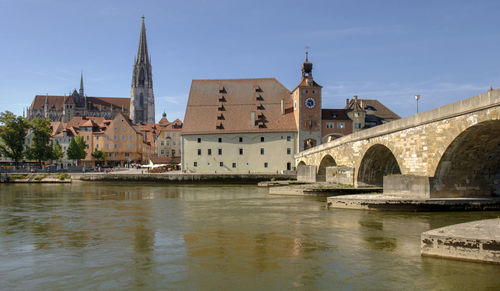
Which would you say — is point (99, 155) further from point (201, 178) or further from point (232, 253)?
point (232, 253)

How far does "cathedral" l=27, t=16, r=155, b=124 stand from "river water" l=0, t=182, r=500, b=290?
148585 mm

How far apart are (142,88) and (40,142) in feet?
325

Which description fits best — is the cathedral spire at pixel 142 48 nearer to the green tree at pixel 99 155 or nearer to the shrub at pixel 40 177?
the green tree at pixel 99 155

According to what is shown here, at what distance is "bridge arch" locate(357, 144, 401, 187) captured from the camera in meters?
30.4

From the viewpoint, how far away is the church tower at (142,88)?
168m

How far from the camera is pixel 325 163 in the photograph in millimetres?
43125

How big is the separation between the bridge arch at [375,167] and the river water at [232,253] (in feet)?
32.5

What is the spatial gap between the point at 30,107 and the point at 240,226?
16250 cm

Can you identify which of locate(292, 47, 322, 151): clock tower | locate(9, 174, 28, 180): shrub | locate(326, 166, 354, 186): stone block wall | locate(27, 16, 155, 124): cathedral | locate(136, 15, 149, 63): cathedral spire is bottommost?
locate(9, 174, 28, 180): shrub

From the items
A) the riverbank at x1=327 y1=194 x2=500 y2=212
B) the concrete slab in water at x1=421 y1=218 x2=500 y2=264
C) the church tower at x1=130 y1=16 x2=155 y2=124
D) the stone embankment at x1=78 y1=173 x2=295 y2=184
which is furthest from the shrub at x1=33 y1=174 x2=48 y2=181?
the church tower at x1=130 y1=16 x2=155 y2=124

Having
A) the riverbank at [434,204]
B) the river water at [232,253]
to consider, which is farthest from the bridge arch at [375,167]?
the river water at [232,253]

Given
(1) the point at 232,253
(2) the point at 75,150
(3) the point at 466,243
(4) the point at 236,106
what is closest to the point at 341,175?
(1) the point at 232,253

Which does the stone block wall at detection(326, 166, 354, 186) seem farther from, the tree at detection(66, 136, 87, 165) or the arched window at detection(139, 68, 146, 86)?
A: the arched window at detection(139, 68, 146, 86)

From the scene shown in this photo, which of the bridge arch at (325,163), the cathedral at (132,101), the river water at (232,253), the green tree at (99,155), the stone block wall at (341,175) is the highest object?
the cathedral at (132,101)
